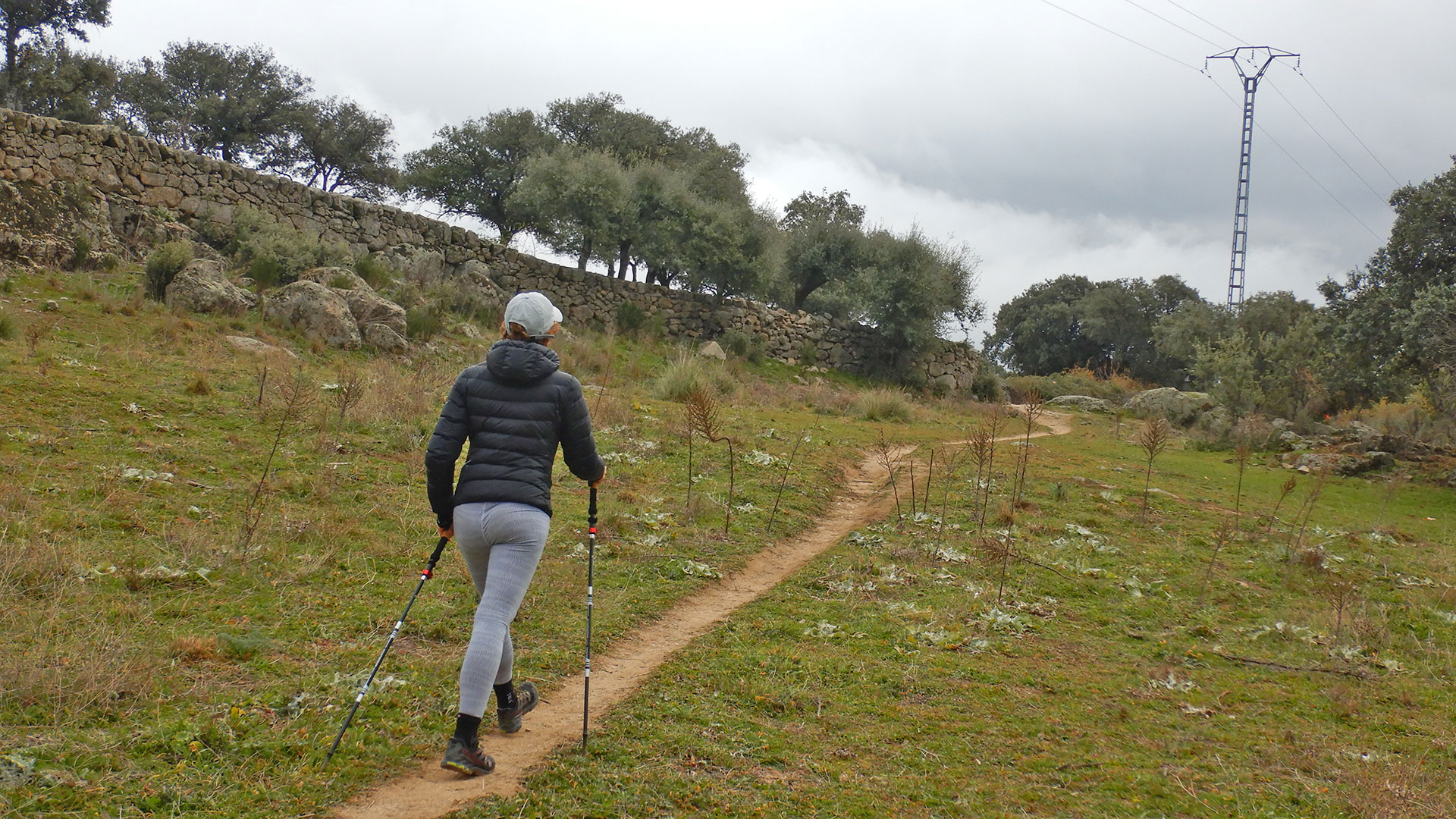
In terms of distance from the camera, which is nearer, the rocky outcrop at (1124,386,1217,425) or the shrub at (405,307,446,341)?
the shrub at (405,307,446,341)

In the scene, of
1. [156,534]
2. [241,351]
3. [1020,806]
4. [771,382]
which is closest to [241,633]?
[156,534]

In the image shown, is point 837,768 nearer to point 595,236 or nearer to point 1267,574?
point 1267,574

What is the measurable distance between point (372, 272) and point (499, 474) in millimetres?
16423

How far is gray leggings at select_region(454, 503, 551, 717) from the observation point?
14.1 ft

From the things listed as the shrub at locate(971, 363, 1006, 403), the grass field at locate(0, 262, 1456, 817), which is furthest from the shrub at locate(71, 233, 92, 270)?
the shrub at locate(971, 363, 1006, 403)

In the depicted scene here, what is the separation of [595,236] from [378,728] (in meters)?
23.1

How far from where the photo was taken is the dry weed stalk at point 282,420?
6891 millimetres

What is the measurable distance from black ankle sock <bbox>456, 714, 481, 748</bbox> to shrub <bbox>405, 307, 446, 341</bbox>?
44.4 feet

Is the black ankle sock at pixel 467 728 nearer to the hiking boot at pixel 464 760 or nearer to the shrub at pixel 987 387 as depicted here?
the hiking boot at pixel 464 760

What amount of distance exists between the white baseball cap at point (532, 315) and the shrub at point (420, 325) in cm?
1298

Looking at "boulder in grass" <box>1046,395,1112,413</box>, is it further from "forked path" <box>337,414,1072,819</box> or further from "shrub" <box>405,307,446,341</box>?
"forked path" <box>337,414,1072,819</box>

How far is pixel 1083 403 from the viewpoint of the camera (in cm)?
3525

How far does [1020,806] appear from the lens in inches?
173

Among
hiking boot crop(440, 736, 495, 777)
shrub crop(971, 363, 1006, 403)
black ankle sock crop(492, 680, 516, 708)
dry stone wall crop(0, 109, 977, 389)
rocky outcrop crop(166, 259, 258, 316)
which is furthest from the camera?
shrub crop(971, 363, 1006, 403)
